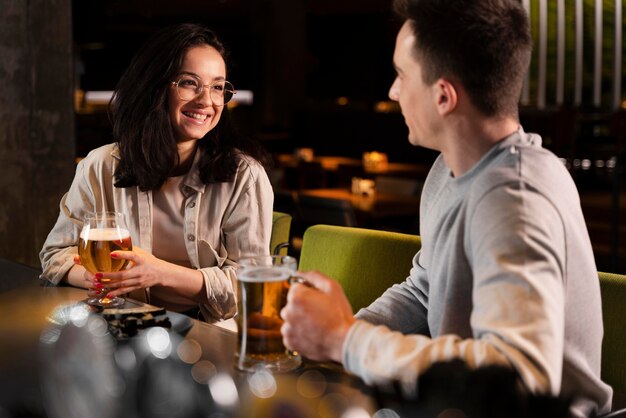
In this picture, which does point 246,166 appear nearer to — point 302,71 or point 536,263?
point 536,263

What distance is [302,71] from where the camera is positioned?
41.3 feet

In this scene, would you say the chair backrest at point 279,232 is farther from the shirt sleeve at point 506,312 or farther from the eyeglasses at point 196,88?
the shirt sleeve at point 506,312

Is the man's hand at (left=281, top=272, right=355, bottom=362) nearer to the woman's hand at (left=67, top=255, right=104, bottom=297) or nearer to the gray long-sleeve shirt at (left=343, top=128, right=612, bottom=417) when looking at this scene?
the gray long-sleeve shirt at (left=343, top=128, right=612, bottom=417)

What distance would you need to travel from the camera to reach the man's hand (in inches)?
50.0

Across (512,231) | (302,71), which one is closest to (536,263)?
(512,231)

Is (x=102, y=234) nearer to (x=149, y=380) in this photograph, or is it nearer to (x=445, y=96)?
(x=149, y=380)

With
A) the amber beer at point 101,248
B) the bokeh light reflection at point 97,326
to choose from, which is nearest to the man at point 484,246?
the bokeh light reflection at point 97,326

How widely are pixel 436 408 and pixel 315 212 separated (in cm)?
361

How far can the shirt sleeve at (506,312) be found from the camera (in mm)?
1131

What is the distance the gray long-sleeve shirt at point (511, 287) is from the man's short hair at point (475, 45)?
91 mm

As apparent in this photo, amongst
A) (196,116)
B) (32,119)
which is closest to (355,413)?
(196,116)

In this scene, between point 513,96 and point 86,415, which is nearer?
point 86,415

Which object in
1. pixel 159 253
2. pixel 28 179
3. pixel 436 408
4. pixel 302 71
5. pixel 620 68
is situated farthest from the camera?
pixel 302 71

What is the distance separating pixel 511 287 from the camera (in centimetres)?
115
